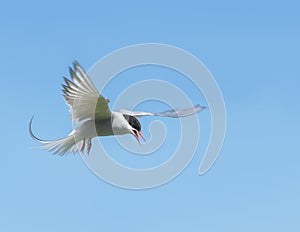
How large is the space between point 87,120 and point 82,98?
1.10 m

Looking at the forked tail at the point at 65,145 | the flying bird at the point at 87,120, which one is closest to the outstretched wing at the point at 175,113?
the flying bird at the point at 87,120

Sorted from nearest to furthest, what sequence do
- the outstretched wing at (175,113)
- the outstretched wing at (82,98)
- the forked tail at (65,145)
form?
the outstretched wing at (82,98) → the forked tail at (65,145) → the outstretched wing at (175,113)

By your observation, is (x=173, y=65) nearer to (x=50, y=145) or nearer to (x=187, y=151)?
(x=187, y=151)

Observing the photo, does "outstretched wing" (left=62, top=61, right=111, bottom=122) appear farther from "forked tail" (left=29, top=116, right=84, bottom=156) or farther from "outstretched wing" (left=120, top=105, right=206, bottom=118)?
"outstretched wing" (left=120, top=105, right=206, bottom=118)

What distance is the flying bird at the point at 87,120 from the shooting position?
38.0 ft

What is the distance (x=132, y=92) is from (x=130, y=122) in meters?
0.95

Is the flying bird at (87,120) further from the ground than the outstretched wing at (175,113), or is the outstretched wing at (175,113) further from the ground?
the outstretched wing at (175,113)

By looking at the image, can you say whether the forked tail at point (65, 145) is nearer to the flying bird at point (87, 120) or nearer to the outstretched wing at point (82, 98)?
the flying bird at point (87, 120)

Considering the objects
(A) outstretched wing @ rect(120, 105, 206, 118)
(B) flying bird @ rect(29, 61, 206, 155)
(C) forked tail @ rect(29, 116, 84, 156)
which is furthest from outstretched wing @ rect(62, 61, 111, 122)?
(A) outstretched wing @ rect(120, 105, 206, 118)

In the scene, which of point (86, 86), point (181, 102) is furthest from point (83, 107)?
point (181, 102)

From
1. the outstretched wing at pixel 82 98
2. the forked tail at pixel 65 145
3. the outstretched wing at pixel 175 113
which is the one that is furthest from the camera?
the outstretched wing at pixel 175 113

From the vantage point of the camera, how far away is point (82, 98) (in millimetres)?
11773

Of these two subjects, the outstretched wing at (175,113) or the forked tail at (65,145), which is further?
the outstretched wing at (175,113)

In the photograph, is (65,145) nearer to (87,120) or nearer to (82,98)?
(87,120)
